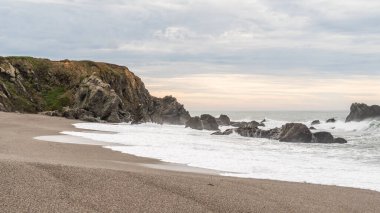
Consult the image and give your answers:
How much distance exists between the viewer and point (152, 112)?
82875 mm

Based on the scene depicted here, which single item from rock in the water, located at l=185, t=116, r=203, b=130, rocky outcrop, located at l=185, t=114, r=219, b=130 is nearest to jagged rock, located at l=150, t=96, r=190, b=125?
rock in the water, located at l=185, t=116, r=203, b=130

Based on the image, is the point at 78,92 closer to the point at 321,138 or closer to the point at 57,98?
the point at 57,98

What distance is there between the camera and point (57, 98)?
78.1m

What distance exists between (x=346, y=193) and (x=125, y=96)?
7722cm

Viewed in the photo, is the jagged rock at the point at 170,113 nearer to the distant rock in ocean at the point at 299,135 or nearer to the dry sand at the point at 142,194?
the distant rock in ocean at the point at 299,135

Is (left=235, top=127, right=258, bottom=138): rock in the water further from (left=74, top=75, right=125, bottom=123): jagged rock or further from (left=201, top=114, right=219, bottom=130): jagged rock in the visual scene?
(left=74, top=75, right=125, bottom=123): jagged rock

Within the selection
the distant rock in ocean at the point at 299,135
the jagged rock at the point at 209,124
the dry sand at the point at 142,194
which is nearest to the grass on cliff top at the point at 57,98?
the jagged rock at the point at 209,124

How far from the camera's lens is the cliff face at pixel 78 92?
2739 inches

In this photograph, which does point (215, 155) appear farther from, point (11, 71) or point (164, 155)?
point (11, 71)

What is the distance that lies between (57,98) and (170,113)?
70.8ft

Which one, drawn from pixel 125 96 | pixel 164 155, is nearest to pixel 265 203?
pixel 164 155

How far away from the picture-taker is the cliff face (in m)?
69.6

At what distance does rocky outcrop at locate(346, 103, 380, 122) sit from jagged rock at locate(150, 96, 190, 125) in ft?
113

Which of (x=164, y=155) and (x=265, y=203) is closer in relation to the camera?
(x=265, y=203)
